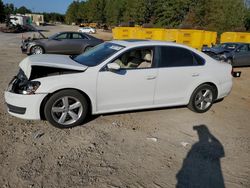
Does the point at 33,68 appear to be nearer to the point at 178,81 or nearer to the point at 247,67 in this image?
the point at 178,81

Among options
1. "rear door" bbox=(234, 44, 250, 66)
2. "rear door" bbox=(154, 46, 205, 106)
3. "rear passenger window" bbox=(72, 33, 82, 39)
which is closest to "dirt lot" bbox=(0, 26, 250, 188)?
"rear door" bbox=(154, 46, 205, 106)

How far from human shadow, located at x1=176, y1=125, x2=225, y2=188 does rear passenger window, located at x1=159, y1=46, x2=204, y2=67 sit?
1544 millimetres

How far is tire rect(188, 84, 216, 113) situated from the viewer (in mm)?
5805

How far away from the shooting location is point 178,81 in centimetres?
543

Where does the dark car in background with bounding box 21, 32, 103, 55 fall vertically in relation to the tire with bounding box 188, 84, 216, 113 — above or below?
above

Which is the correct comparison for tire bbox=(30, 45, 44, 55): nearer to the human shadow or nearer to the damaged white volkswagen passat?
the damaged white volkswagen passat

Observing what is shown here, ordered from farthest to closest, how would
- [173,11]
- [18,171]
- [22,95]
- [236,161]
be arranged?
1. [173,11]
2. [22,95]
3. [236,161]
4. [18,171]

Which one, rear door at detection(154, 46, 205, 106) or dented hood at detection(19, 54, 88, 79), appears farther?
rear door at detection(154, 46, 205, 106)

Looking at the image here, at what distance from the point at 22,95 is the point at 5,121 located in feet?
2.78

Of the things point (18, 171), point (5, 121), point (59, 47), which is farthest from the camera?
point (59, 47)

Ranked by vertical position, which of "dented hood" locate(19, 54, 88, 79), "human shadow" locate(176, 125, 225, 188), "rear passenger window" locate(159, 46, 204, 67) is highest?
"rear passenger window" locate(159, 46, 204, 67)

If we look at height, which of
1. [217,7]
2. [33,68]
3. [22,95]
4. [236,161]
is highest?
[217,7]

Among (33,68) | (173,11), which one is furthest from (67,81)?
(173,11)

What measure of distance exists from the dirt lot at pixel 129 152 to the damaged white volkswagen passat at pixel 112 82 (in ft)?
0.99
